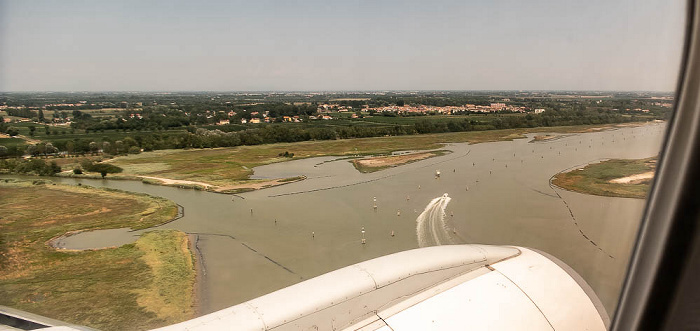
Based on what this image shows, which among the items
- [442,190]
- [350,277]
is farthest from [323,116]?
[350,277]

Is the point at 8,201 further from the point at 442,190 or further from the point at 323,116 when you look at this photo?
the point at 323,116

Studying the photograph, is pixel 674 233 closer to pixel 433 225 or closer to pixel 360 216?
pixel 433 225

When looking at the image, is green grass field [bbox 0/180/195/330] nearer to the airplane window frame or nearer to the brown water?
the brown water

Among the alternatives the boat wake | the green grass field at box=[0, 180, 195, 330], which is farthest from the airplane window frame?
the boat wake

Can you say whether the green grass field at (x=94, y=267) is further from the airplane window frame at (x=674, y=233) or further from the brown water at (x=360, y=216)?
the airplane window frame at (x=674, y=233)

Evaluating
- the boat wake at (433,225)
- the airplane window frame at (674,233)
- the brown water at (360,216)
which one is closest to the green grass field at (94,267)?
the brown water at (360,216)

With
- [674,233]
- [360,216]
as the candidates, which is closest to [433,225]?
[360,216]
